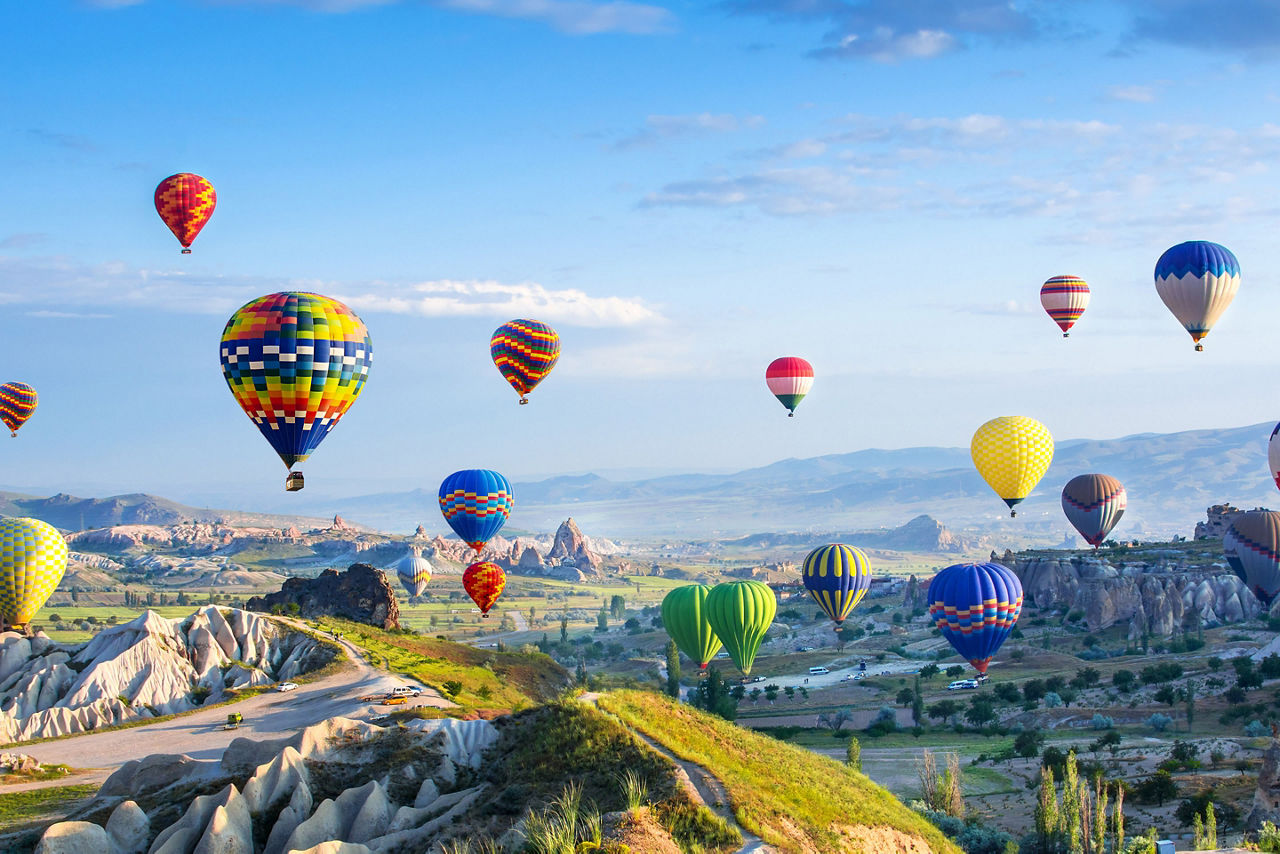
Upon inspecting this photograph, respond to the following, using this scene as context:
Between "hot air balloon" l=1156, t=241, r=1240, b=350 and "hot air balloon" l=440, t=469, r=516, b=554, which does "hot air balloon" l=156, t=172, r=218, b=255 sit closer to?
"hot air balloon" l=440, t=469, r=516, b=554

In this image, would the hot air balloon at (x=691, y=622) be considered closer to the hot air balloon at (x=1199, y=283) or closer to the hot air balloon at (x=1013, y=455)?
the hot air balloon at (x=1013, y=455)


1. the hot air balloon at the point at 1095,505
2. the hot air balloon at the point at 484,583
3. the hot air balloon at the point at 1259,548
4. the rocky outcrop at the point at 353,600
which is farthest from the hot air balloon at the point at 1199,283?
the rocky outcrop at the point at 353,600

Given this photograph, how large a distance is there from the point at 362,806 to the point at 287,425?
27581 mm

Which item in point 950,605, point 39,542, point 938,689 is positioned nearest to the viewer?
point 950,605

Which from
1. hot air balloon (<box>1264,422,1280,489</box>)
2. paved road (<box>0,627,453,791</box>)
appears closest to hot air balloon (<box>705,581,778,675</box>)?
paved road (<box>0,627,453,791</box>)

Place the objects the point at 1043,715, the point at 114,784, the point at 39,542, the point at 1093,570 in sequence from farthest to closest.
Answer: the point at 1093,570 → the point at 1043,715 → the point at 39,542 → the point at 114,784

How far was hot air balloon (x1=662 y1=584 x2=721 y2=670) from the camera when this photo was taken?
7869cm

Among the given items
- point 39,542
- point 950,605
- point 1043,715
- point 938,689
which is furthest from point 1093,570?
point 39,542

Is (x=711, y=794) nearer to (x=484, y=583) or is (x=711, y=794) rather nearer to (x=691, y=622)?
(x=691, y=622)

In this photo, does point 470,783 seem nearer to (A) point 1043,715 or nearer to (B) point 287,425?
(B) point 287,425

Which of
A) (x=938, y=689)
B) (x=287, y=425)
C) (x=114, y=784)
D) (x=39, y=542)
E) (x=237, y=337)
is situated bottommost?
(x=938, y=689)

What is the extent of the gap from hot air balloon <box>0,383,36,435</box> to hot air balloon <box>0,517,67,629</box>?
157 feet

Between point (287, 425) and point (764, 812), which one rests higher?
point (287, 425)

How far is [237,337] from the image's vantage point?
57031 millimetres
